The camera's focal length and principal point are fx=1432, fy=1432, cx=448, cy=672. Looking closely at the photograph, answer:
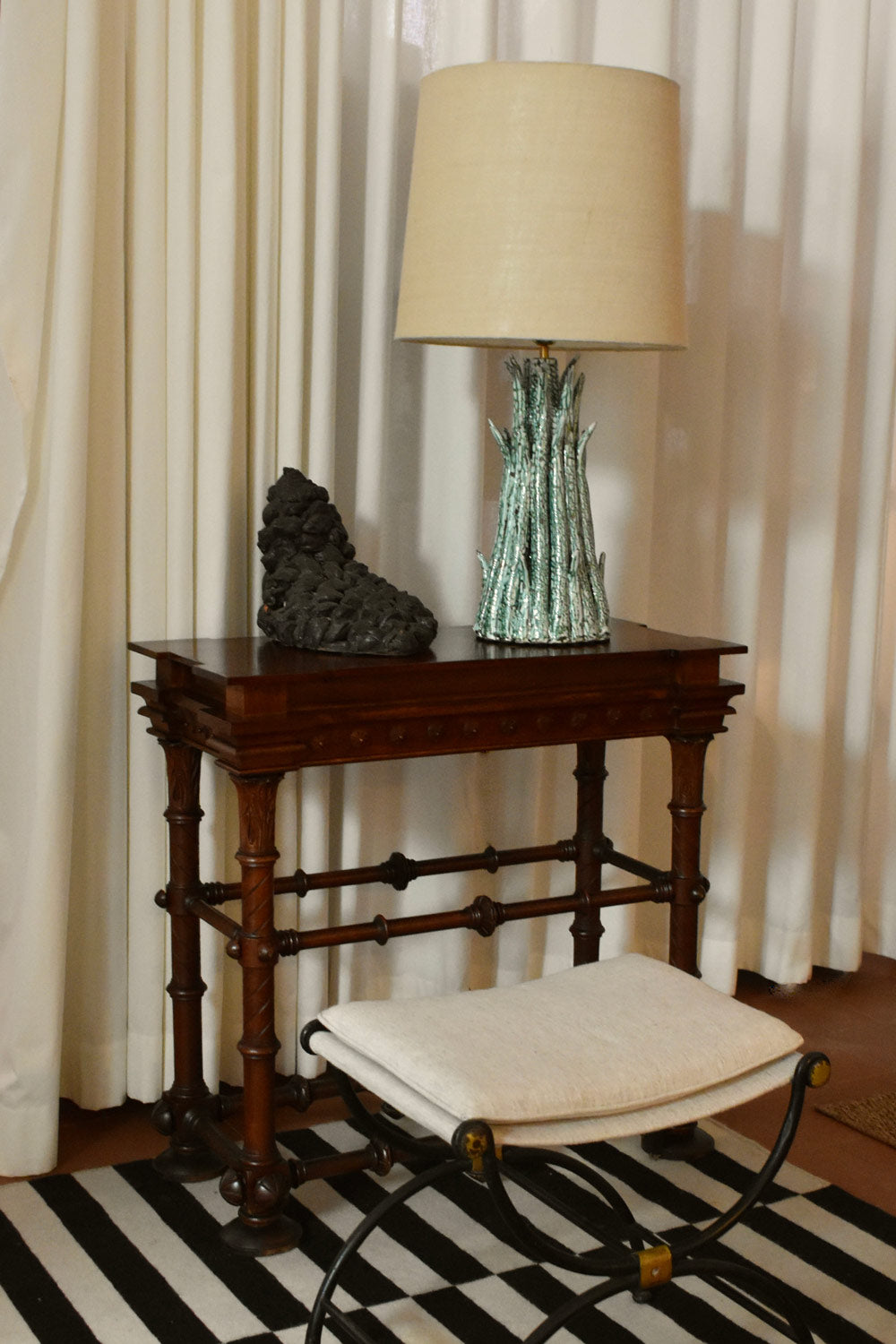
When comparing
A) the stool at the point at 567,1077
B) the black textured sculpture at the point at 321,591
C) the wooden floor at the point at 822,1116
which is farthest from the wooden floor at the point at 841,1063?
the black textured sculpture at the point at 321,591

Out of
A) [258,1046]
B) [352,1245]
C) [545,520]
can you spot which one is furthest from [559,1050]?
[545,520]

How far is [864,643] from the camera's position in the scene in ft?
9.94

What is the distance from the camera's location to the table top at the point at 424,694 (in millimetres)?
1819

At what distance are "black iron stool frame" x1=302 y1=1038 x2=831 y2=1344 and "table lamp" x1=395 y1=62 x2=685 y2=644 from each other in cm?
96

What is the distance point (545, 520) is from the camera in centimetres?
208

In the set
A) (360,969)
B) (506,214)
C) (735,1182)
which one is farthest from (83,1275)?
(506,214)

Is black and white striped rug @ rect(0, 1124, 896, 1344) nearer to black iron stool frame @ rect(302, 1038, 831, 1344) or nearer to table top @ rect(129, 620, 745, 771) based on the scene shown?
black iron stool frame @ rect(302, 1038, 831, 1344)

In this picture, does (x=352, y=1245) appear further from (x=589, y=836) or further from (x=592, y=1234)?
(x=589, y=836)

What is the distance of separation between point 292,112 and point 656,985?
4.60 feet

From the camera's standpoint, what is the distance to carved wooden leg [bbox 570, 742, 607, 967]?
2.39 metres

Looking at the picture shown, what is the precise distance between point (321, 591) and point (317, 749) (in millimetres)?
252

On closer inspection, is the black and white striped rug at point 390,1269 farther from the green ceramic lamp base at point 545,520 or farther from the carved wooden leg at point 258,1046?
the green ceramic lamp base at point 545,520

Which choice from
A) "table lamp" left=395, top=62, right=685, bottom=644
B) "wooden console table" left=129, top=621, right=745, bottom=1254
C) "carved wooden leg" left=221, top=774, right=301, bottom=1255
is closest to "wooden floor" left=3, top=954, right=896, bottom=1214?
"wooden console table" left=129, top=621, right=745, bottom=1254

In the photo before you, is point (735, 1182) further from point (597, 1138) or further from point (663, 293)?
point (663, 293)
